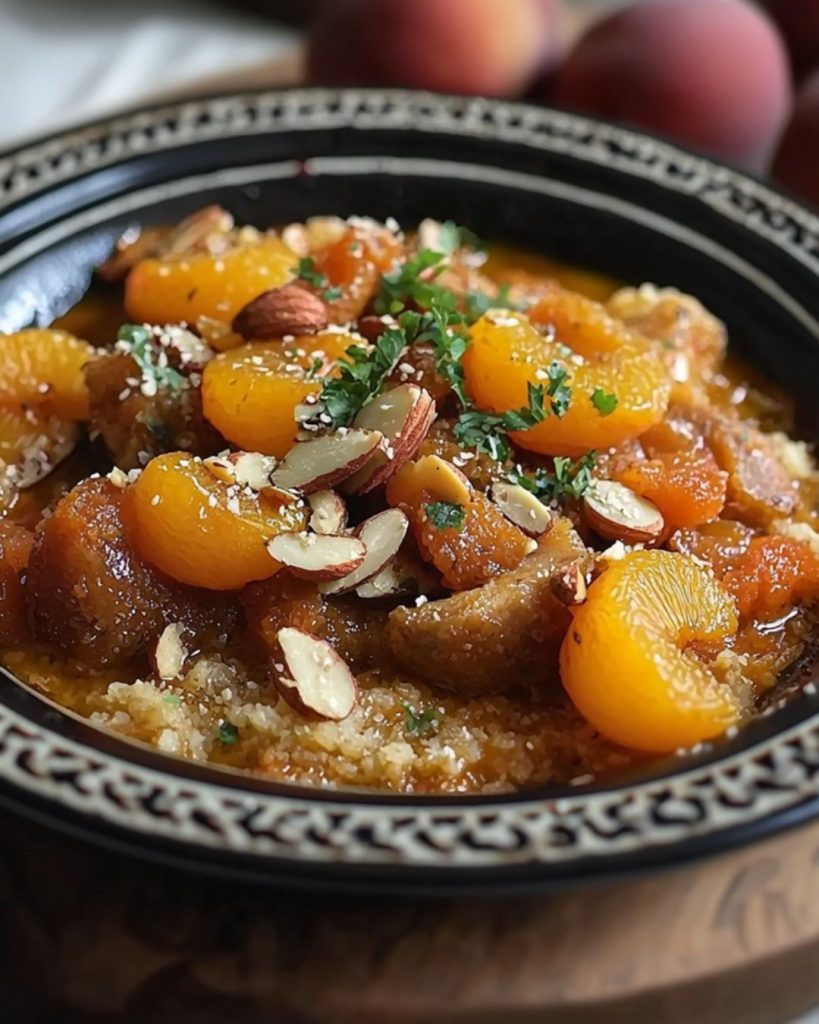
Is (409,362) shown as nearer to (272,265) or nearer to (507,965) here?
(272,265)

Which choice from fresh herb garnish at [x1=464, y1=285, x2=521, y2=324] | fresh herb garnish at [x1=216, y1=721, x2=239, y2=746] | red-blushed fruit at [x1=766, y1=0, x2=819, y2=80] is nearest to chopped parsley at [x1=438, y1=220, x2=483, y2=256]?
fresh herb garnish at [x1=464, y1=285, x2=521, y2=324]

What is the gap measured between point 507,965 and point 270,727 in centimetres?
48


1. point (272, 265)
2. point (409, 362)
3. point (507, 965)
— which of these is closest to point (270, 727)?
point (507, 965)

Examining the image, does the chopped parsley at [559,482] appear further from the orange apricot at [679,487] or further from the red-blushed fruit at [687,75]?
the red-blushed fruit at [687,75]

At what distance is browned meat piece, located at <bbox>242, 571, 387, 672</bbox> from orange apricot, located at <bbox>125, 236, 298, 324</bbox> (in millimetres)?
633

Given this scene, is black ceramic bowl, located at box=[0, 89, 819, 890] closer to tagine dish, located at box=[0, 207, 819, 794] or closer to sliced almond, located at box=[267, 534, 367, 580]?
tagine dish, located at box=[0, 207, 819, 794]

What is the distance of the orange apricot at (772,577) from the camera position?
1.96 m

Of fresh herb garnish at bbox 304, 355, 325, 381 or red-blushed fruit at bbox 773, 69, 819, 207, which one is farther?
red-blushed fruit at bbox 773, 69, 819, 207

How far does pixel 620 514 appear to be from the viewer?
6.41 ft

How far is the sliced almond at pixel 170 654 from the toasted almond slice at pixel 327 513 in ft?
0.86

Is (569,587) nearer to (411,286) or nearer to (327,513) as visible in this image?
(327,513)

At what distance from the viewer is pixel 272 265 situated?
2.35m

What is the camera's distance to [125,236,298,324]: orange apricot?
2312mm

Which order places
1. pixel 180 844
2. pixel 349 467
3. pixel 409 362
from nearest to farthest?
pixel 180 844, pixel 349 467, pixel 409 362
